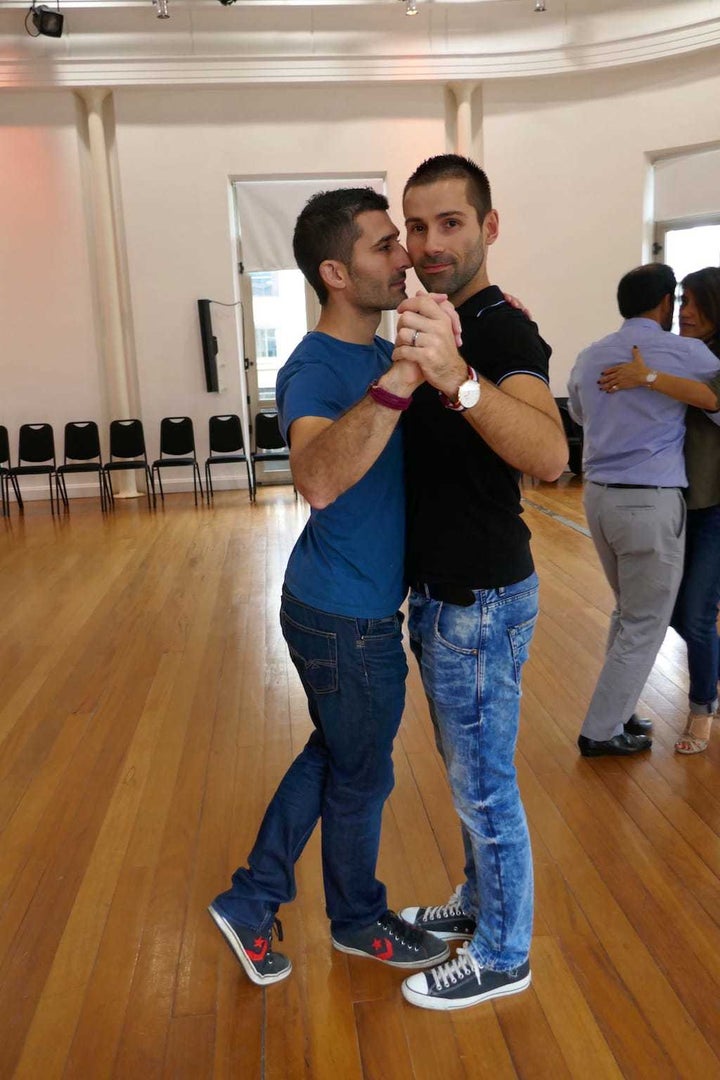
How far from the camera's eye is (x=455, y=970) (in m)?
1.89

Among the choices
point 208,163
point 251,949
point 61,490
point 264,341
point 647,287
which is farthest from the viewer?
point 264,341

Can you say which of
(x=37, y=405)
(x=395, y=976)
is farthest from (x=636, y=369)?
(x=37, y=405)

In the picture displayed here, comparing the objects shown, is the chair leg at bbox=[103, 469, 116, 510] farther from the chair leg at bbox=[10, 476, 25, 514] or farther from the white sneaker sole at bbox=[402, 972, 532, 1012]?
the white sneaker sole at bbox=[402, 972, 532, 1012]

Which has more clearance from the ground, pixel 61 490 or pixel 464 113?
pixel 464 113

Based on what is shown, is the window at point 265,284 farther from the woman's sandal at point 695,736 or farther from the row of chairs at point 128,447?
the woman's sandal at point 695,736

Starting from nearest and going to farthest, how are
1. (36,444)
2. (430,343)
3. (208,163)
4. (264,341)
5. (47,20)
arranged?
(430,343), (47,20), (36,444), (208,163), (264,341)

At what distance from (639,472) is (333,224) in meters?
1.55

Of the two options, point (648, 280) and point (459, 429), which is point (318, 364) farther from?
point (648, 280)

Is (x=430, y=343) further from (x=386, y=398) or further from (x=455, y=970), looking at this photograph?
(x=455, y=970)

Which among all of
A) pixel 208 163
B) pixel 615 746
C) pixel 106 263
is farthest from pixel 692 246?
pixel 615 746

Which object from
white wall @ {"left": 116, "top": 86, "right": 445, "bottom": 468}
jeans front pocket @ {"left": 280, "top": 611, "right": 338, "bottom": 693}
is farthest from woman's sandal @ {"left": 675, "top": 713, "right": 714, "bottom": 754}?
white wall @ {"left": 116, "top": 86, "right": 445, "bottom": 468}

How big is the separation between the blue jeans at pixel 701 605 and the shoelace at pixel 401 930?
1.52 m

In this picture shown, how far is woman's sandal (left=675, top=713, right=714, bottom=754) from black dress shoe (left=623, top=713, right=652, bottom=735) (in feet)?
0.44

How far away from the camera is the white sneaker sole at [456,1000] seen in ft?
6.12
